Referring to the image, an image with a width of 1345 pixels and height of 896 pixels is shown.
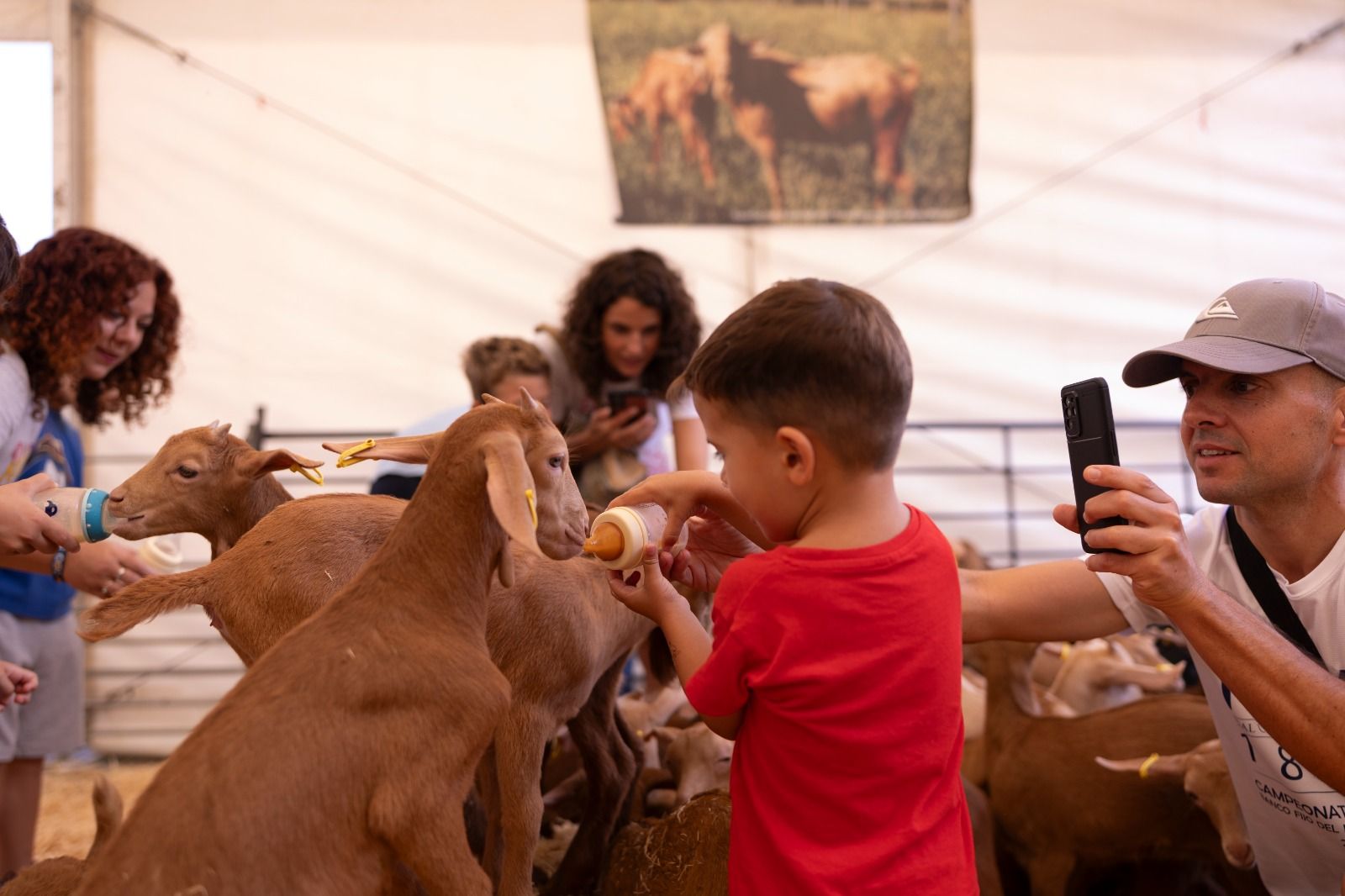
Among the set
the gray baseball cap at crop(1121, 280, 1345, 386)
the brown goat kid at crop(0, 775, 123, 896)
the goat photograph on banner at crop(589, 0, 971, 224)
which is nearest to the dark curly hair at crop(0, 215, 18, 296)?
the brown goat kid at crop(0, 775, 123, 896)

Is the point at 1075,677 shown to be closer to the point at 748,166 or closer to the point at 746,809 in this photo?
the point at 746,809

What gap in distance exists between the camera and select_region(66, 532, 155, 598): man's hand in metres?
2.46

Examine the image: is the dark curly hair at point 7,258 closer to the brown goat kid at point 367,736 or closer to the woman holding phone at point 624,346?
the brown goat kid at point 367,736

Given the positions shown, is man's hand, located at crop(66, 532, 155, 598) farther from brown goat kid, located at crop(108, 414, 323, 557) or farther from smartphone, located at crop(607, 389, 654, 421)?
smartphone, located at crop(607, 389, 654, 421)

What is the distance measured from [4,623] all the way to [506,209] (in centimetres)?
441

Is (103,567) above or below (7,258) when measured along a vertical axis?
below

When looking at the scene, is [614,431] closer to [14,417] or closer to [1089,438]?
[14,417]

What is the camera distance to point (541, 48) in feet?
23.2

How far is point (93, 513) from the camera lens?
1.99 m

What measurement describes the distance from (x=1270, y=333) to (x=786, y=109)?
18.2ft

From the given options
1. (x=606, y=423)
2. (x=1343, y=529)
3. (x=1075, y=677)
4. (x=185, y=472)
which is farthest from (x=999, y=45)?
(x=185, y=472)

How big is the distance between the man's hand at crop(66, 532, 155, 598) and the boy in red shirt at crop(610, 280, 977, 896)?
156cm

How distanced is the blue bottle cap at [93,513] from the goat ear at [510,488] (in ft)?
2.91

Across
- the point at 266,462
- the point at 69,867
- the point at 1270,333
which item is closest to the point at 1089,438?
the point at 1270,333
